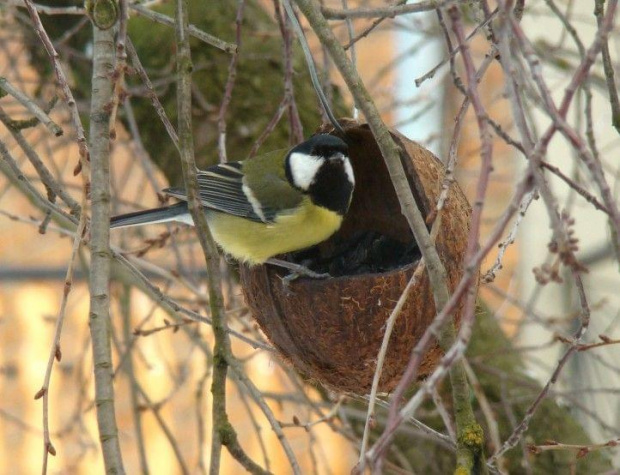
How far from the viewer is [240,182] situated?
2.72 metres

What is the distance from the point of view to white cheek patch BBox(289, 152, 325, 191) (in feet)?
8.30

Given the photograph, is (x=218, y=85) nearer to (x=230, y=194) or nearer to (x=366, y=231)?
(x=230, y=194)

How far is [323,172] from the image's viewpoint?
8.43 ft

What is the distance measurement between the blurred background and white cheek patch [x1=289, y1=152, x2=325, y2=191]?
101 mm

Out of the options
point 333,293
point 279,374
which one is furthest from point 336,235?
point 279,374

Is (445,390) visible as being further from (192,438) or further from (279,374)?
(192,438)

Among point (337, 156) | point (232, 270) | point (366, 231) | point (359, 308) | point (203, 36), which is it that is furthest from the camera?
point (232, 270)

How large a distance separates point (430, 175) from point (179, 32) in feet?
2.51

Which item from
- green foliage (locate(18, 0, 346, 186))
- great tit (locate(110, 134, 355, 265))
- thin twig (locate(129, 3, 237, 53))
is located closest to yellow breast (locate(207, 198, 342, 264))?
great tit (locate(110, 134, 355, 265))

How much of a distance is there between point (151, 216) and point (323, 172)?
1.79ft

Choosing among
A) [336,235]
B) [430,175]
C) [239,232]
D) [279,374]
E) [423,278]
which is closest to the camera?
[423,278]

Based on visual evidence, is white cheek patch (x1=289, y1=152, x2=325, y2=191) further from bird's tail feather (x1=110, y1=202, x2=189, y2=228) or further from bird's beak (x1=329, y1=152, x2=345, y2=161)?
bird's tail feather (x1=110, y1=202, x2=189, y2=228)

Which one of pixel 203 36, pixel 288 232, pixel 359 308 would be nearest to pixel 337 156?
pixel 288 232

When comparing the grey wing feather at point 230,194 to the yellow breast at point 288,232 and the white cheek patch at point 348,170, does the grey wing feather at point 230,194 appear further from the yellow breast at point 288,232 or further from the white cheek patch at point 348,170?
the white cheek patch at point 348,170
